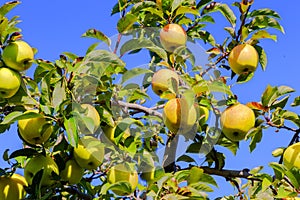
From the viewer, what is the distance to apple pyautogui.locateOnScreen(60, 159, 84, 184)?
2.16m

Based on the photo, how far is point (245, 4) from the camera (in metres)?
2.32

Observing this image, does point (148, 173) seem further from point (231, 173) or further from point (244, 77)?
point (244, 77)

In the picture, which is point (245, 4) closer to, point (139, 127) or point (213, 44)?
point (213, 44)

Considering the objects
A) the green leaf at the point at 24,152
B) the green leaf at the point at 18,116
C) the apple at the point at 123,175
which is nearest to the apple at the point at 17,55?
the green leaf at the point at 18,116

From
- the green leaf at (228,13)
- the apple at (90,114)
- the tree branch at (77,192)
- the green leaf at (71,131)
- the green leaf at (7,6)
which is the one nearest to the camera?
the green leaf at (71,131)

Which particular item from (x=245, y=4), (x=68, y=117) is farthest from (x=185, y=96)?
(x=245, y=4)

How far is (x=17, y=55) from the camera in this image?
2.01 m

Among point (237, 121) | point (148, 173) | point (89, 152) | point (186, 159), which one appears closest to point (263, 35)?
point (237, 121)

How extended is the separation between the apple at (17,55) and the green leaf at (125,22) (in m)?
0.40

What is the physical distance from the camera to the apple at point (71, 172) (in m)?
2.16

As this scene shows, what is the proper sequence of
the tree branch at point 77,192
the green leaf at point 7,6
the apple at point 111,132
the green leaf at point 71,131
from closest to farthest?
the green leaf at point 71,131 < the green leaf at point 7,6 < the apple at point 111,132 < the tree branch at point 77,192

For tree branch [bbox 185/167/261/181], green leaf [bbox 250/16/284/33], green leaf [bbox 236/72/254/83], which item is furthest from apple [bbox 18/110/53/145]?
green leaf [bbox 250/16/284/33]

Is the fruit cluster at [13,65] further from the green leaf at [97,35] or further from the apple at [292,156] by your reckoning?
the apple at [292,156]

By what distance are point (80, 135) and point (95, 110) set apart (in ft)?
0.47
